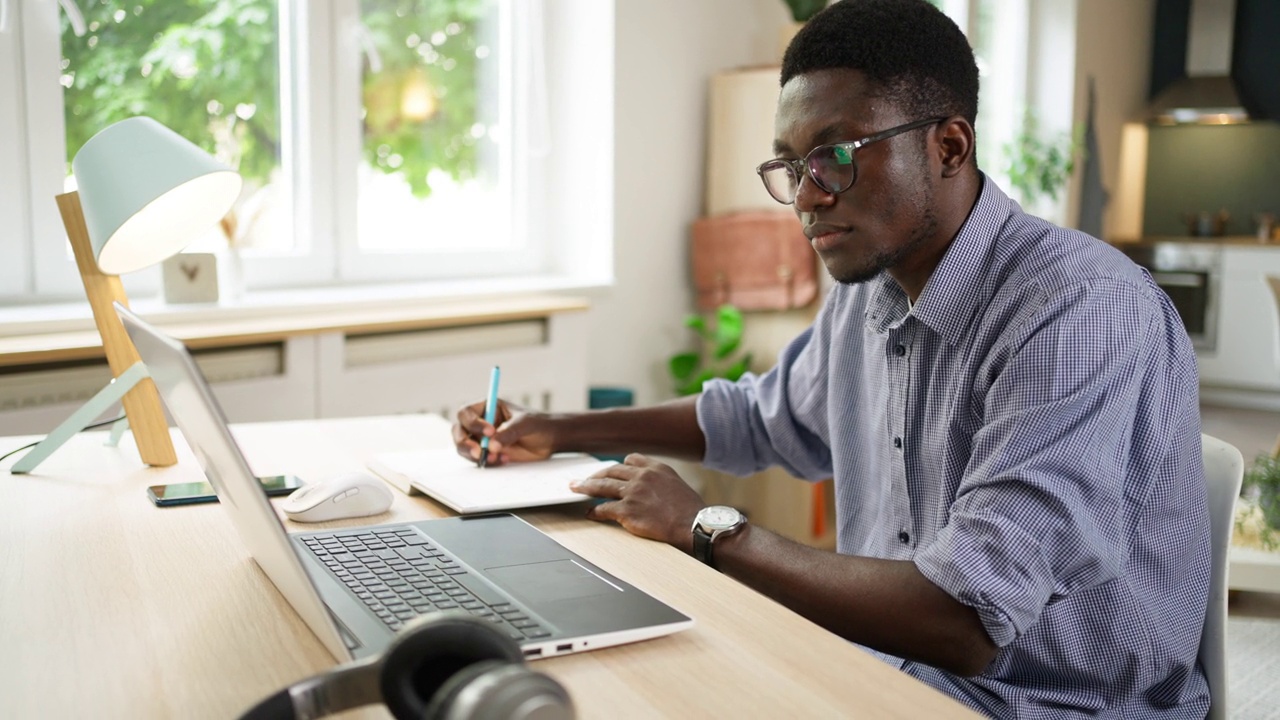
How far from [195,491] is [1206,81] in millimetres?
6587

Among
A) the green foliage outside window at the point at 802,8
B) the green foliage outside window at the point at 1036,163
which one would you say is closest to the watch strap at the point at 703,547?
the green foliage outside window at the point at 802,8

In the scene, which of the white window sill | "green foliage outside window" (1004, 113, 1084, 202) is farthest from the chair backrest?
"green foliage outside window" (1004, 113, 1084, 202)

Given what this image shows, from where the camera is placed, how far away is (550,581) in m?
0.96

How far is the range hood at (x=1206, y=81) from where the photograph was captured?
628 cm

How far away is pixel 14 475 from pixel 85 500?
7.1 inches

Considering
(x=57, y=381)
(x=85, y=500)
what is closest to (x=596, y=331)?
(x=57, y=381)

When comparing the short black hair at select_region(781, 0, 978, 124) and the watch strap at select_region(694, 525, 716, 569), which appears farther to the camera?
the short black hair at select_region(781, 0, 978, 124)

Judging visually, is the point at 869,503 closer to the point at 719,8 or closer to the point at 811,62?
the point at 811,62

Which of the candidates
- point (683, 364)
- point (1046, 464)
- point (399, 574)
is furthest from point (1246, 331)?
point (399, 574)

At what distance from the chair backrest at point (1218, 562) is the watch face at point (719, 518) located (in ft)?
1.59

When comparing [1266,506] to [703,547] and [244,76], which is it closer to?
[703,547]

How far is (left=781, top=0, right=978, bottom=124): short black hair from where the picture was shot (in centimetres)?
122

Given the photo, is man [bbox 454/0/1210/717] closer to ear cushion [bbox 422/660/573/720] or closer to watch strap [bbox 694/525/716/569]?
watch strap [bbox 694/525/716/569]

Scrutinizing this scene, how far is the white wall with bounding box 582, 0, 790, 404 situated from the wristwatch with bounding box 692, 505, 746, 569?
2.12 meters
